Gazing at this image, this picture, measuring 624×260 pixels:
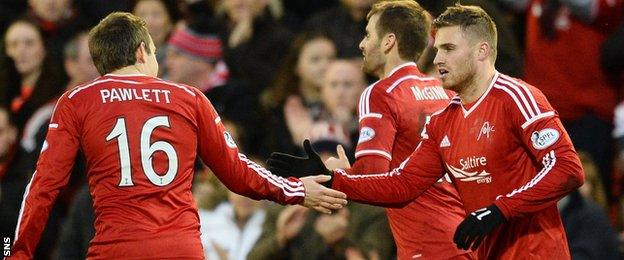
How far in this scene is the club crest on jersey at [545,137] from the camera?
22.8 ft

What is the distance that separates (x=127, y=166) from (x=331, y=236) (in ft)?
9.56

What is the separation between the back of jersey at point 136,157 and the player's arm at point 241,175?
0.16 metres

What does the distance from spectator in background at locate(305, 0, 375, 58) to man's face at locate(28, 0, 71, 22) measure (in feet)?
8.25

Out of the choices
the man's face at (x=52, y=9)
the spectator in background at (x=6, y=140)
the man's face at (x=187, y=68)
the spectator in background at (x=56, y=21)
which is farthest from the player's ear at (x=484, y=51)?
the man's face at (x=52, y=9)

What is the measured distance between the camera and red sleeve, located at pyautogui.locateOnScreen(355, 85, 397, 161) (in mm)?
7852

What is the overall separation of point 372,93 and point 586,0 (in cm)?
319

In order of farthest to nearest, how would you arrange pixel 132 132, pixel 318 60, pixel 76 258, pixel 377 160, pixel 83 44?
pixel 83 44 < pixel 318 60 < pixel 76 258 < pixel 377 160 < pixel 132 132

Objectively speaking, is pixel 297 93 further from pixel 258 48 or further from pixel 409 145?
pixel 409 145

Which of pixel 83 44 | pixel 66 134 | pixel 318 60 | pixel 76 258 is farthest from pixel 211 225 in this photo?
pixel 66 134

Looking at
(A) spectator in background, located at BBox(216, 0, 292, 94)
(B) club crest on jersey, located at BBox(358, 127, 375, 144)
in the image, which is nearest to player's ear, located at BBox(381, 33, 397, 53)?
(B) club crest on jersey, located at BBox(358, 127, 375, 144)

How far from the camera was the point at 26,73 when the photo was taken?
42.7 ft

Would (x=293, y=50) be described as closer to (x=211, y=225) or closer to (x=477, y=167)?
(x=211, y=225)

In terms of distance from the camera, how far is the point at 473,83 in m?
7.39

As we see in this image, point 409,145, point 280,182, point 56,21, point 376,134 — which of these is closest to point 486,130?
point 376,134
